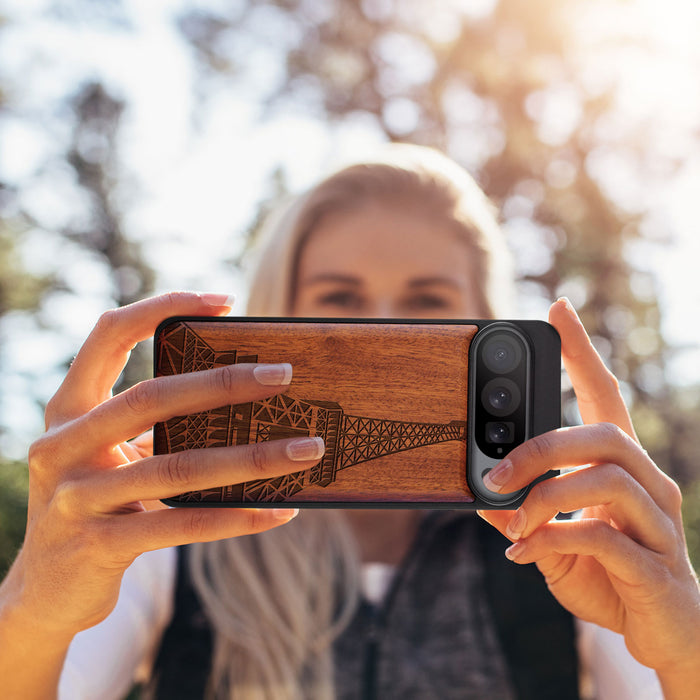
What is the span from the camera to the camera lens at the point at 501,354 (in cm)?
151

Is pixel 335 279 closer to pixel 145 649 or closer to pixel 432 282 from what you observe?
pixel 432 282

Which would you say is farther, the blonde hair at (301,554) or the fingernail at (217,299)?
the blonde hair at (301,554)

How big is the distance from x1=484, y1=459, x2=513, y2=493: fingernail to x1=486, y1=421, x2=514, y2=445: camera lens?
6.1 inches

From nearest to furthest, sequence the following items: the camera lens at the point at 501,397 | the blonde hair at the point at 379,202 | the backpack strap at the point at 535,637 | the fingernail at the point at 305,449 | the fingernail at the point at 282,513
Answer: the fingernail at the point at 305,449 → the fingernail at the point at 282,513 → the camera lens at the point at 501,397 → the backpack strap at the point at 535,637 → the blonde hair at the point at 379,202

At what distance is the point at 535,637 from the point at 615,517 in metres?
1.17

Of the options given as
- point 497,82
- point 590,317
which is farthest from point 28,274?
point 590,317

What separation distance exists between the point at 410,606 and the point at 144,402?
164 centimetres

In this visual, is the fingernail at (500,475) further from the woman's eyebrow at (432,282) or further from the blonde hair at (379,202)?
the blonde hair at (379,202)

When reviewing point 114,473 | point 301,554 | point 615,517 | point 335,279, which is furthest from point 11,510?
point 615,517

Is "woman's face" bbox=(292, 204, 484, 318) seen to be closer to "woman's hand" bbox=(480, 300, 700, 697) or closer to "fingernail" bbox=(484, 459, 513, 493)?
"woman's hand" bbox=(480, 300, 700, 697)

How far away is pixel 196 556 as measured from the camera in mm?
2514

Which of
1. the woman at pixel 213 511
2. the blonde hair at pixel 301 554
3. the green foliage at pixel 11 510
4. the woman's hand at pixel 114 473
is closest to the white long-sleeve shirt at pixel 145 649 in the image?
the woman at pixel 213 511

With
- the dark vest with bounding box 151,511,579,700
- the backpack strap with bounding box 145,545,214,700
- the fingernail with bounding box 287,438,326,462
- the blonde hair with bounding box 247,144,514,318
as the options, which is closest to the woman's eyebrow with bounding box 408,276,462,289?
the blonde hair with bounding box 247,144,514,318

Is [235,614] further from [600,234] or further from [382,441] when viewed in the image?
[600,234]
